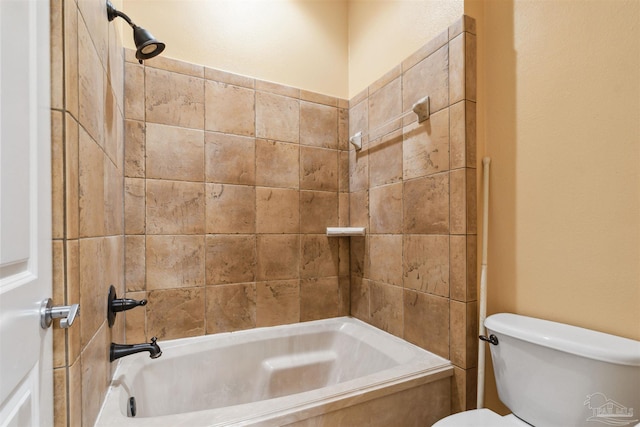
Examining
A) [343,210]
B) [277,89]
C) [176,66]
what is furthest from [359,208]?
[176,66]

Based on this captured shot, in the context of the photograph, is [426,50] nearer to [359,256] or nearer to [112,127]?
[359,256]

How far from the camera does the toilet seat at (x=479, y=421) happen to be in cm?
104

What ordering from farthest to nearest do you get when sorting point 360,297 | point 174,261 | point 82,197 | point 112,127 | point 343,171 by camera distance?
point 343,171 → point 360,297 → point 174,261 → point 112,127 → point 82,197

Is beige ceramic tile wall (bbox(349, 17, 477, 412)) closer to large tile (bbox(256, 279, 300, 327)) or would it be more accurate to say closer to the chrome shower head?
large tile (bbox(256, 279, 300, 327))

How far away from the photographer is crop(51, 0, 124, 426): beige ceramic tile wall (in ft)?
2.23

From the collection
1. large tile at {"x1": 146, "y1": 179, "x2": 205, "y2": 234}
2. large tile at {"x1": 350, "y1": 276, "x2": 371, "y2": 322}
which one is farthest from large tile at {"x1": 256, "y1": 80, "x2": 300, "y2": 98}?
large tile at {"x1": 350, "y1": 276, "x2": 371, "y2": 322}

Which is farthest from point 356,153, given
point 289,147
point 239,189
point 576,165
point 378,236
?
point 576,165

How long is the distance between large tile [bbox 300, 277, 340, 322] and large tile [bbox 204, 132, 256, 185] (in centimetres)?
75

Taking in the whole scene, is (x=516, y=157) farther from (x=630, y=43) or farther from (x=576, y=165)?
(x=630, y=43)

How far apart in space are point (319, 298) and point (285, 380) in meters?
0.51

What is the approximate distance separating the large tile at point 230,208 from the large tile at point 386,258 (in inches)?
28.9

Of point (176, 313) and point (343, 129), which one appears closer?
point (176, 313)

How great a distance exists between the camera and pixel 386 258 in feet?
5.74

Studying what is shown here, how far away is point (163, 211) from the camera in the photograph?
5.26 feet
